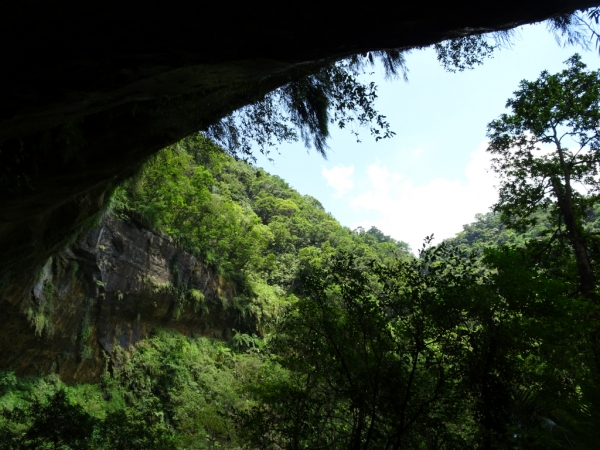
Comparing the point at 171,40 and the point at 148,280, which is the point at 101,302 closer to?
the point at 148,280

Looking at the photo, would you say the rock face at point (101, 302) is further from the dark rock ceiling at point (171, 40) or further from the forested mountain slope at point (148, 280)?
the dark rock ceiling at point (171, 40)

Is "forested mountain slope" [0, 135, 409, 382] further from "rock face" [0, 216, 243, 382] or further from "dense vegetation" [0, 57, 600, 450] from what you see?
"dense vegetation" [0, 57, 600, 450]

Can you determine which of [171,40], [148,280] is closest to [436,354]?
[171,40]

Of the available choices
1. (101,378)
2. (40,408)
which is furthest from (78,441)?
(101,378)

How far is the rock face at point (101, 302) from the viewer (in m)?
11.8

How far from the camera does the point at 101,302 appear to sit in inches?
594

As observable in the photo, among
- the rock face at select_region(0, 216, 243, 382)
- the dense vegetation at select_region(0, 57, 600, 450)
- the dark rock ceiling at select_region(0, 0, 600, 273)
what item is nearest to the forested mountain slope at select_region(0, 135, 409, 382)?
the rock face at select_region(0, 216, 243, 382)

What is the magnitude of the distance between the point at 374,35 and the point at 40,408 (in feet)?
23.3

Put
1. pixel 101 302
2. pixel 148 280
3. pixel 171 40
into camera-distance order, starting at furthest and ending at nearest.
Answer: pixel 148 280 < pixel 101 302 < pixel 171 40

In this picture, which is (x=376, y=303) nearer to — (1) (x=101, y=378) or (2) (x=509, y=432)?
(2) (x=509, y=432)

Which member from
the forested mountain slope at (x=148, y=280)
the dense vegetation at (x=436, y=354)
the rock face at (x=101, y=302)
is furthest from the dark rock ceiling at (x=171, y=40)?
the rock face at (x=101, y=302)

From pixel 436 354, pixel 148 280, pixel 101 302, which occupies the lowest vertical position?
pixel 436 354

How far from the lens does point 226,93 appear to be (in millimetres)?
5129

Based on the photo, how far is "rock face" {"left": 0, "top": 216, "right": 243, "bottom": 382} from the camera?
11.8 meters
